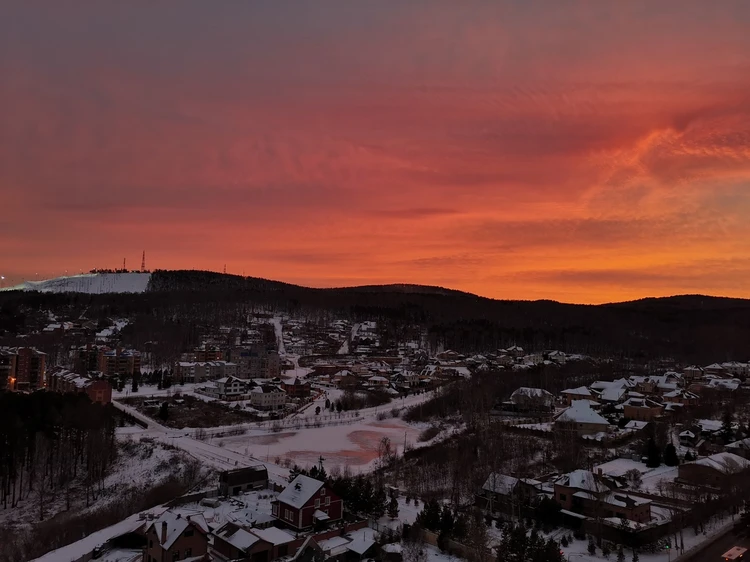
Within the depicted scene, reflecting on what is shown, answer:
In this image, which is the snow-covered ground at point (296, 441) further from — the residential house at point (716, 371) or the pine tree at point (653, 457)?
the residential house at point (716, 371)

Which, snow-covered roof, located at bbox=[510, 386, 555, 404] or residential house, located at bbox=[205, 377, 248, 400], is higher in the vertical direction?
snow-covered roof, located at bbox=[510, 386, 555, 404]

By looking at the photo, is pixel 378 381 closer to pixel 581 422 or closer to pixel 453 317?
pixel 581 422

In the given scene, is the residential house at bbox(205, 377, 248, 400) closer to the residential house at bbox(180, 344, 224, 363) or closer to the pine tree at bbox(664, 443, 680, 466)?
the residential house at bbox(180, 344, 224, 363)

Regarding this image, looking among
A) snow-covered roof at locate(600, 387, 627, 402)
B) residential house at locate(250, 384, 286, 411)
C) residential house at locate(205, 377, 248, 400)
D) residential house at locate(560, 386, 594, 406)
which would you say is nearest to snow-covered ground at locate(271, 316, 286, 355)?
residential house at locate(205, 377, 248, 400)

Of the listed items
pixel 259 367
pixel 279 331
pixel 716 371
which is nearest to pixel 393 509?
pixel 259 367

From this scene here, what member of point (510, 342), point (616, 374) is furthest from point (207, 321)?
point (616, 374)

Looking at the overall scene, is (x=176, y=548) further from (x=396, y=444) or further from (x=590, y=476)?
(x=396, y=444)

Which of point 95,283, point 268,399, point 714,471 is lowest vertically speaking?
point 268,399
